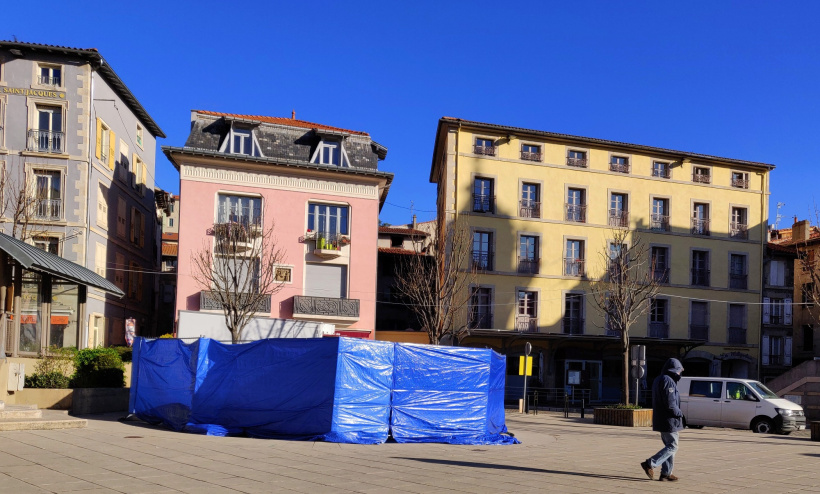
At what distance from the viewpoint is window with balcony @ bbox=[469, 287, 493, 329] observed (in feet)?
121

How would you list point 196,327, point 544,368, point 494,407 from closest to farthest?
point 494,407 → point 196,327 → point 544,368

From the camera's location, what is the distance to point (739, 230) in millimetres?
42469

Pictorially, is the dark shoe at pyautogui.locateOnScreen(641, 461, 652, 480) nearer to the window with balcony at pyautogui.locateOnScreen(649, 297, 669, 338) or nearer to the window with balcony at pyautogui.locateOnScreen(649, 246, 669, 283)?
the window with balcony at pyautogui.locateOnScreen(649, 297, 669, 338)

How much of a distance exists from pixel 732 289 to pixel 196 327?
98.1 feet

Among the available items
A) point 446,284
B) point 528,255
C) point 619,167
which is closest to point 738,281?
point 619,167

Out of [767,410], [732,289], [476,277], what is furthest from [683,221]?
[767,410]

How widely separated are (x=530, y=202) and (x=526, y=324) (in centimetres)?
621

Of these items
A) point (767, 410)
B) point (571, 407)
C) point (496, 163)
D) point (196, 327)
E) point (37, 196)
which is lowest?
point (571, 407)

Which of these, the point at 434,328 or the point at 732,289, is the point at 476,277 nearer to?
the point at 434,328

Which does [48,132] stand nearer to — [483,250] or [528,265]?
[483,250]

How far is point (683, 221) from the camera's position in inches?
1622

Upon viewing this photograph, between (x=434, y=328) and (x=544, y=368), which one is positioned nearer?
(x=434, y=328)

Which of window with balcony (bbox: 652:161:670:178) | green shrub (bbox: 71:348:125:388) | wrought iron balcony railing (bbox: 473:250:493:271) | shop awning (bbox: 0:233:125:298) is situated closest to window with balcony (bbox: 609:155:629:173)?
window with balcony (bbox: 652:161:670:178)

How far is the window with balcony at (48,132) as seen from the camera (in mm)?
32531
